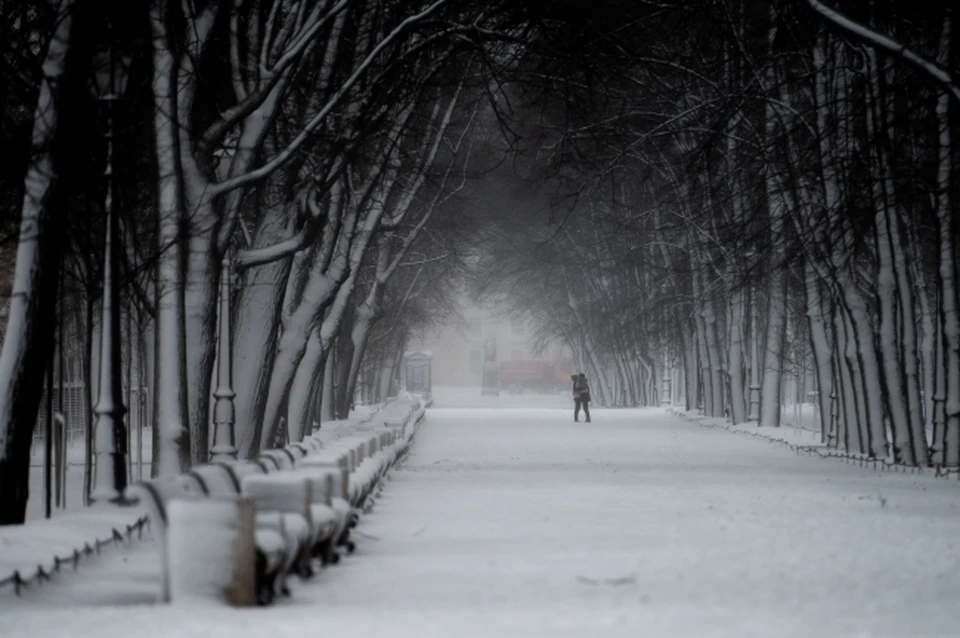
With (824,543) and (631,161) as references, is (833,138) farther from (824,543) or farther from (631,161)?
(631,161)

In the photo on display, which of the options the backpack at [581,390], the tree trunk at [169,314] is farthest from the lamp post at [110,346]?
the backpack at [581,390]

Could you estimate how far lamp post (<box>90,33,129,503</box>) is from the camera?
18.8 m

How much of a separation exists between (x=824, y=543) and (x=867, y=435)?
17.0 meters

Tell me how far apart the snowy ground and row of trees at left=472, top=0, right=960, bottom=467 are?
12.0 ft

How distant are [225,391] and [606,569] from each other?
11.6 m

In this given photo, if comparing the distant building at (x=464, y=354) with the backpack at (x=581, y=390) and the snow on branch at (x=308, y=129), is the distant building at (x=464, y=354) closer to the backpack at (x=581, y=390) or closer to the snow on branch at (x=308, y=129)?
the backpack at (x=581, y=390)

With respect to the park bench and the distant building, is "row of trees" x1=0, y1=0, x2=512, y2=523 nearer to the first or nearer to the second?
the park bench

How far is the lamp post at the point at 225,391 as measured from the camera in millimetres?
23989

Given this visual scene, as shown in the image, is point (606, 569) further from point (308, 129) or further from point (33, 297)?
point (308, 129)

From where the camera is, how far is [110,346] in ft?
62.6

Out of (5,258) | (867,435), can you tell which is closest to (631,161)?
(5,258)

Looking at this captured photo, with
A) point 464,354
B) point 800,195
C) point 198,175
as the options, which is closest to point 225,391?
point 198,175

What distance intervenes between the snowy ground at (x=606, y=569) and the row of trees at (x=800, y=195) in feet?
12.0

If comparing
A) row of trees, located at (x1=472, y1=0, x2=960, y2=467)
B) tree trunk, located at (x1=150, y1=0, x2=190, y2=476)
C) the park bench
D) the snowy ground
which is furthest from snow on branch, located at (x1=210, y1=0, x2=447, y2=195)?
the park bench
